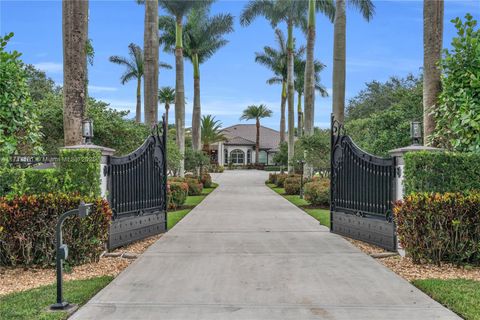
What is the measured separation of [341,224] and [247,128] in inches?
2985

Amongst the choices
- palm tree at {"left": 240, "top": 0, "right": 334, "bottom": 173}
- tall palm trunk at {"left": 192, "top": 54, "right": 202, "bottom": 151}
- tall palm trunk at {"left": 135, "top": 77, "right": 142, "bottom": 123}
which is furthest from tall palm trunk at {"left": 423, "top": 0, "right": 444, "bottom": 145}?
tall palm trunk at {"left": 135, "top": 77, "right": 142, "bottom": 123}

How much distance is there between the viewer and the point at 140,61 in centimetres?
5559

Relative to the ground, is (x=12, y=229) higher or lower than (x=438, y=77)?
lower

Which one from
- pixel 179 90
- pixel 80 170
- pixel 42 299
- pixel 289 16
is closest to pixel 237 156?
pixel 289 16

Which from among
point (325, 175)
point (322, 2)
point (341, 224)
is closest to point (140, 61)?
point (322, 2)

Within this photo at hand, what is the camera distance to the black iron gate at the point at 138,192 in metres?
8.66

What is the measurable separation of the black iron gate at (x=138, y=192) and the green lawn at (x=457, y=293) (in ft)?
17.4

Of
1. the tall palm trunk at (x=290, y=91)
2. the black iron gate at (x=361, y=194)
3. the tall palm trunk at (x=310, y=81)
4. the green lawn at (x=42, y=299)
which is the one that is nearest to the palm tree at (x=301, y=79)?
the tall palm trunk at (x=290, y=91)

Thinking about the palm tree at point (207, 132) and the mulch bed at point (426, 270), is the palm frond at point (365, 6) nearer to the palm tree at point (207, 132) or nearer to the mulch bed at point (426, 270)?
the mulch bed at point (426, 270)

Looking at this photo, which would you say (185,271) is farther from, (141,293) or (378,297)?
(378,297)

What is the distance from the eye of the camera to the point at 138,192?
9.81m

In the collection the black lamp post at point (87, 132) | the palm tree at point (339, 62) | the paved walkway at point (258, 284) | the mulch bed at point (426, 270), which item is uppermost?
the palm tree at point (339, 62)

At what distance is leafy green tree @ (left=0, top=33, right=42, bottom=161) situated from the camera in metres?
7.79

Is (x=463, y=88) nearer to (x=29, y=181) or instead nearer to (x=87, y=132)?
(x=87, y=132)
